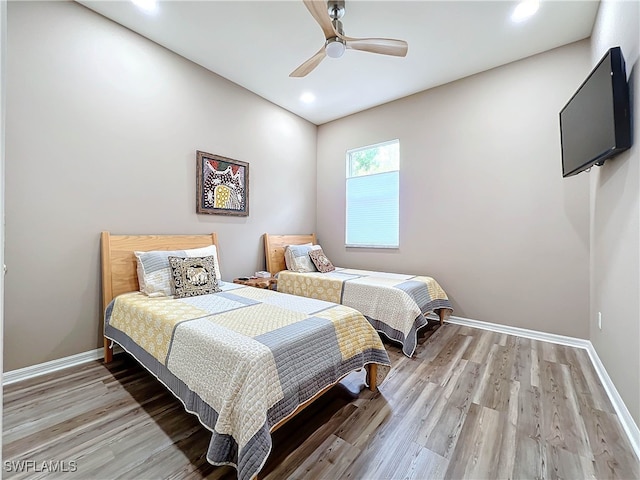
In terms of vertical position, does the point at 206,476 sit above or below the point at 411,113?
below

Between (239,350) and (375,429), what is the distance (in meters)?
0.97

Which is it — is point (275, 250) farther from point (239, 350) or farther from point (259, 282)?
point (239, 350)

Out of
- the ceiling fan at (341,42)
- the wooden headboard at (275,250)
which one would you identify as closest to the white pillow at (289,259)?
the wooden headboard at (275,250)

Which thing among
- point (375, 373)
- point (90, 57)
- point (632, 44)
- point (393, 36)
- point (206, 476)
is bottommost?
point (206, 476)

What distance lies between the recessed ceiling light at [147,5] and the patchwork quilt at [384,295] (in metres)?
2.98

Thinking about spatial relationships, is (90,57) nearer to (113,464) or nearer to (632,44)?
(113,464)

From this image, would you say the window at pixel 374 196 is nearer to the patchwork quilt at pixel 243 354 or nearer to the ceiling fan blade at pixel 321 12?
the ceiling fan blade at pixel 321 12

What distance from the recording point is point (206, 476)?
4.58 ft

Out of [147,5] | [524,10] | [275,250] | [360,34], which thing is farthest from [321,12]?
[275,250]

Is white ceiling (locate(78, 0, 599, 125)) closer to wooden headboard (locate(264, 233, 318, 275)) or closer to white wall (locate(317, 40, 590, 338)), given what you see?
white wall (locate(317, 40, 590, 338))

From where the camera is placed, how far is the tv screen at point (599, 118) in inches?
69.5

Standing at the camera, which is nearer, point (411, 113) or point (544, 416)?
point (544, 416)

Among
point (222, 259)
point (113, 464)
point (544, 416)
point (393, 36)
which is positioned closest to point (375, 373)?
point (544, 416)

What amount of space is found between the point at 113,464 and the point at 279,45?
11.6ft
